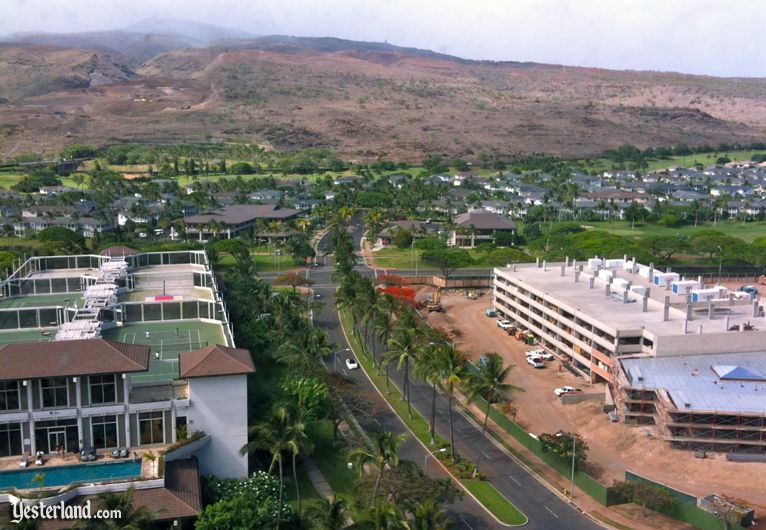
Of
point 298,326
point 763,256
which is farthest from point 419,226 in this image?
point 298,326

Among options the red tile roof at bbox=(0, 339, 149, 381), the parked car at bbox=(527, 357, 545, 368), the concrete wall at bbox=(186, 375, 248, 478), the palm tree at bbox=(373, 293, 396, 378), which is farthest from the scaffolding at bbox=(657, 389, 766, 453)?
the red tile roof at bbox=(0, 339, 149, 381)

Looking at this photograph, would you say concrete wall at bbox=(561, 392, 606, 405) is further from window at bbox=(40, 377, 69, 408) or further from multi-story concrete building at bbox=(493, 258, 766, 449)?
window at bbox=(40, 377, 69, 408)

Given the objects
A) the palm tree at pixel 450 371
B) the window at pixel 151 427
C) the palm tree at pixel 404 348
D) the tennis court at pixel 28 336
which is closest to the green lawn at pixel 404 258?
the palm tree at pixel 404 348

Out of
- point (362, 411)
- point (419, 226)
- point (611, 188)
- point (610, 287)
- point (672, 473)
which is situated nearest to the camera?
point (672, 473)

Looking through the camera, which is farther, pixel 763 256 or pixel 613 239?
pixel 613 239

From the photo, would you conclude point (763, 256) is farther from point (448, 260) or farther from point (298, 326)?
point (298, 326)
